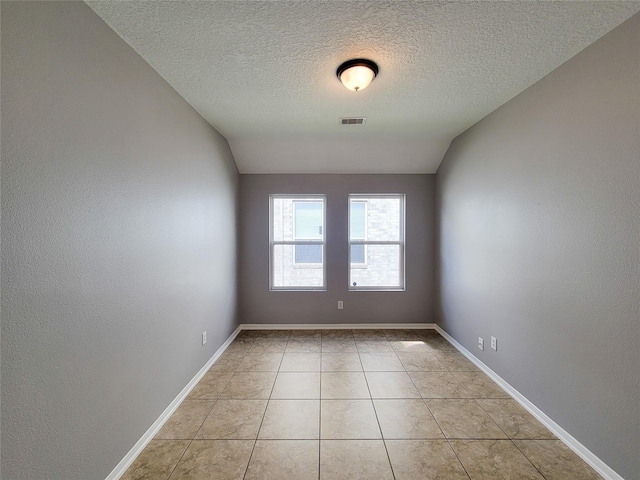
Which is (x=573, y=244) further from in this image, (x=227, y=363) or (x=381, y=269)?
(x=227, y=363)

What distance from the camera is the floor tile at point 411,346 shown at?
3.13 meters

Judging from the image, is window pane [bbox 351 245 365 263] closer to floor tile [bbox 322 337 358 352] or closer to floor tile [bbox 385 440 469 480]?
floor tile [bbox 322 337 358 352]

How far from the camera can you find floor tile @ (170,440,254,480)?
1.50 meters

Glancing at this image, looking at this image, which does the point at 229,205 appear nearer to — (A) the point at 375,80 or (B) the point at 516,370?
(A) the point at 375,80

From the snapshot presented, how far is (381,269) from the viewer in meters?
3.99

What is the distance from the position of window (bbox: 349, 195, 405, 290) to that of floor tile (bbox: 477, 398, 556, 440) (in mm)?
1924

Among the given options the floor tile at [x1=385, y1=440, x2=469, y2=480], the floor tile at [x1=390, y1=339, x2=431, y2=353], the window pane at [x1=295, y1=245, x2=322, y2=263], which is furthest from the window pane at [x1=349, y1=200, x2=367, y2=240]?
the floor tile at [x1=385, y1=440, x2=469, y2=480]

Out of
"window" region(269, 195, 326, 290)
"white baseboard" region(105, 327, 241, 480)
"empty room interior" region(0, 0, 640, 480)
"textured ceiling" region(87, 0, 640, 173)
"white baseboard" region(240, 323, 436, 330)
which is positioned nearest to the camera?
"empty room interior" region(0, 0, 640, 480)

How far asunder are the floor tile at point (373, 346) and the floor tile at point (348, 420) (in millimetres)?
1024

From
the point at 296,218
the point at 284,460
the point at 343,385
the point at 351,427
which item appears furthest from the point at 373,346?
the point at 296,218

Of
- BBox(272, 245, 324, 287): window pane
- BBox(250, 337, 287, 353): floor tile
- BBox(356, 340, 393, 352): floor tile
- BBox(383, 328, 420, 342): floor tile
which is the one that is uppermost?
BBox(272, 245, 324, 287): window pane

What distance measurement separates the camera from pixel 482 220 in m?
2.67

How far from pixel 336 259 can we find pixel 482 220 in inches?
76.9

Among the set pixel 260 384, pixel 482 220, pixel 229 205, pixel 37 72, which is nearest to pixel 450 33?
pixel 482 220
